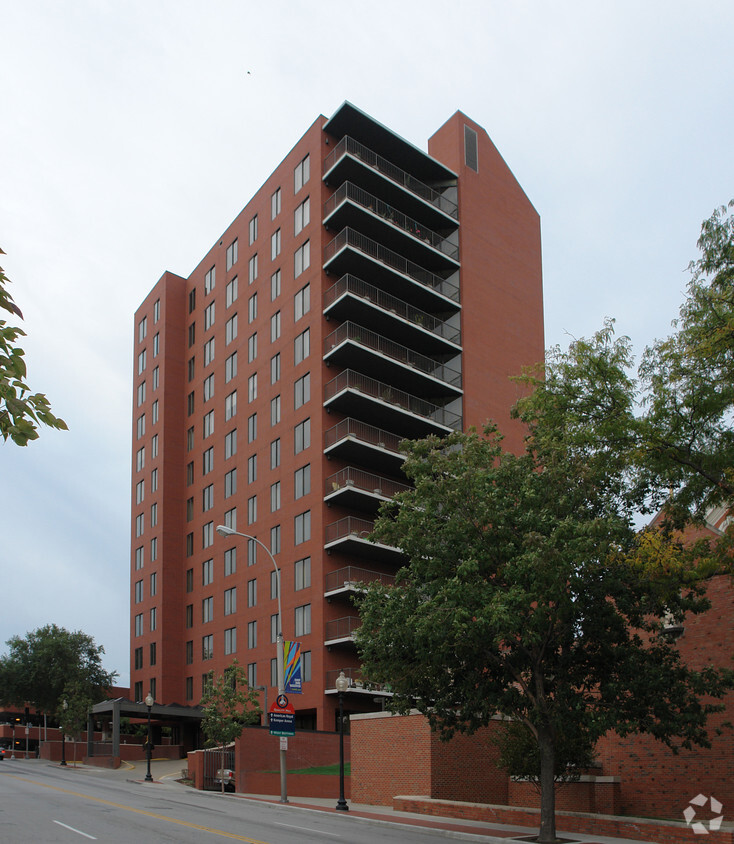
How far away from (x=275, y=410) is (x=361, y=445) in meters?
9.32

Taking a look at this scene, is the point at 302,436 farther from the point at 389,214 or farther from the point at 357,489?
the point at 389,214

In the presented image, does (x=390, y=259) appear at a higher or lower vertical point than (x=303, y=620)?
higher

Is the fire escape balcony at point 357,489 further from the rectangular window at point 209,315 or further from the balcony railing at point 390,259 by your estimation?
the rectangular window at point 209,315

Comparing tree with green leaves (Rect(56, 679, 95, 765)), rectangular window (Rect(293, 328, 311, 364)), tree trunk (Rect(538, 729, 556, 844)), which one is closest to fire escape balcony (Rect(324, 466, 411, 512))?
rectangular window (Rect(293, 328, 311, 364))

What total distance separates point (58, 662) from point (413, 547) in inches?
2658

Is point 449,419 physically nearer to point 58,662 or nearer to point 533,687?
point 533,687

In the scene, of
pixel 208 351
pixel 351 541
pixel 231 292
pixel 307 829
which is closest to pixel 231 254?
pixel 231 292

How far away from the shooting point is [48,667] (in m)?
80.4

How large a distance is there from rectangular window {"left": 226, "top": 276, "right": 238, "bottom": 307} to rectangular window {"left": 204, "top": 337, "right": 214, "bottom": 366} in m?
3.75

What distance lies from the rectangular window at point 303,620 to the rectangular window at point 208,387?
2199 cm

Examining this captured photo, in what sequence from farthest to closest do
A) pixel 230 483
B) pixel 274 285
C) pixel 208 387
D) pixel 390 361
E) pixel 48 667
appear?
pixel 48 667 < pixel 208 387 < pixel 230 483 < pixel 274 285 < pixel 390 361

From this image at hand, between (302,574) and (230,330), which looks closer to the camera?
(302,574)

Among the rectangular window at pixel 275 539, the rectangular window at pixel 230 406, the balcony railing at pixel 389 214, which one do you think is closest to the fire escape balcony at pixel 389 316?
the balcony railing at pixel 389 214

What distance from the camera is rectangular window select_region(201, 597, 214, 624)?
62.0 m
